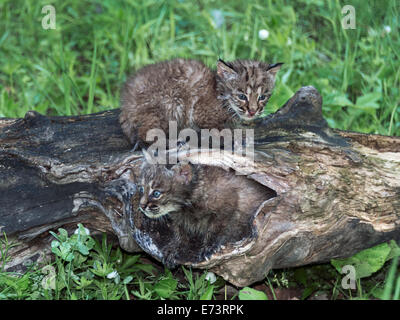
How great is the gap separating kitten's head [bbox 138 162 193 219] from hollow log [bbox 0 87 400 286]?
0.51 feet

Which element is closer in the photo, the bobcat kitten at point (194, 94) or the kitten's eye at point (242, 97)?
the bobcat kitten at point (194, 94)

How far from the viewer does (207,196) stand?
382 cm

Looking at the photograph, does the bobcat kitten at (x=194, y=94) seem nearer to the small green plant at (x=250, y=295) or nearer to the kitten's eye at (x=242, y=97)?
the kitten's eye at (x=242, y=97)

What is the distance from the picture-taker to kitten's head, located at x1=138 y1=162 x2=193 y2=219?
3656 mm

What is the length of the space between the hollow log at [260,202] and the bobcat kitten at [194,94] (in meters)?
0.47

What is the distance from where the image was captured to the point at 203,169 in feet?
12.6

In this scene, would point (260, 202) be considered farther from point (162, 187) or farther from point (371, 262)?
point (371, 262)

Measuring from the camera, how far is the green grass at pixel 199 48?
19.7ft

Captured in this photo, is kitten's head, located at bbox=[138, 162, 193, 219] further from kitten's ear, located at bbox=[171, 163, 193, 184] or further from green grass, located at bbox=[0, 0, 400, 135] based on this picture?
green grass, located at bbox=[0, 0, 400, 135]

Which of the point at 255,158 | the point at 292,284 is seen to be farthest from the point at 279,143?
the point at 292,284

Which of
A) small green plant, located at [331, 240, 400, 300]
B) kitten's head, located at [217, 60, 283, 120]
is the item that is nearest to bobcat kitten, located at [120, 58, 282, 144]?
kitten's head, located at [217, 60, 283, 120]

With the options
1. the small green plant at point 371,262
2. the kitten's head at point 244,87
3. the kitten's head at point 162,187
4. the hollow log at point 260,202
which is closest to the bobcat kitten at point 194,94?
the kitten's head at point 244,87

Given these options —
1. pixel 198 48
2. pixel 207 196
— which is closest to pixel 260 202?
pixel 207 196

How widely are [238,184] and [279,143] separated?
55 cm
